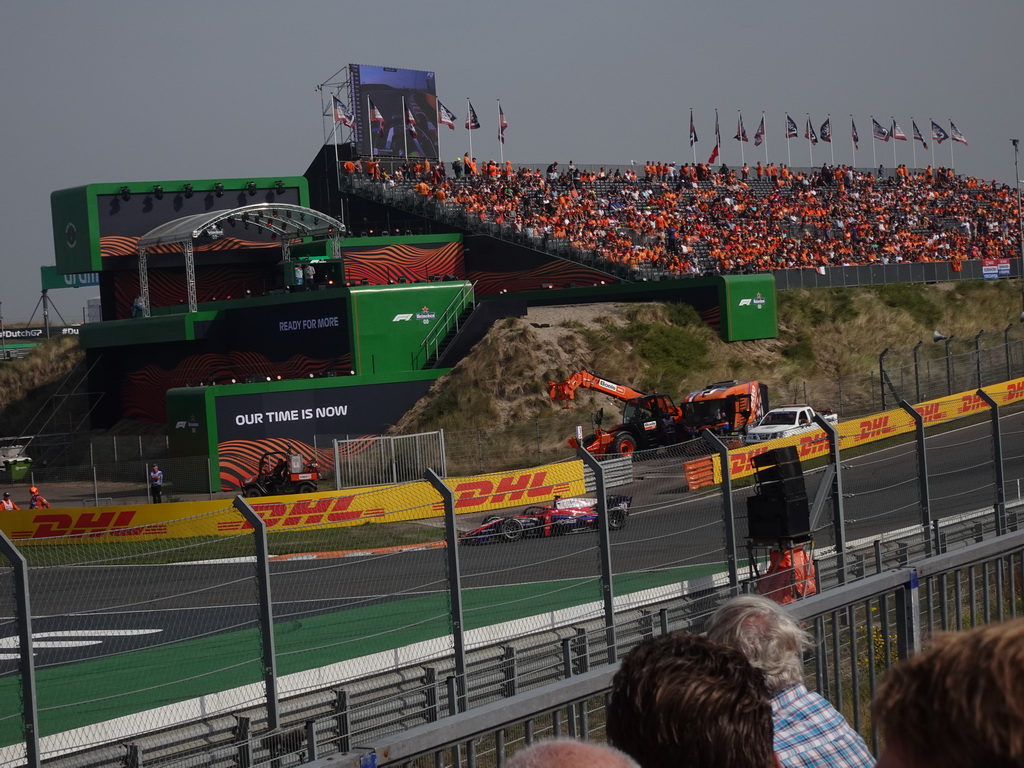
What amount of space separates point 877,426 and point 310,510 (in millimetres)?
13154

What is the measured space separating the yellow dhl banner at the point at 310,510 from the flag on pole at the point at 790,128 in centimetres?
5504

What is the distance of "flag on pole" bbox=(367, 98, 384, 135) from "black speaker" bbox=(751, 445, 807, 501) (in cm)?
5257

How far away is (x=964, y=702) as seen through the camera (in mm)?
1665

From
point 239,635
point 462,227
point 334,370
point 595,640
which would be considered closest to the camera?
point 595,640

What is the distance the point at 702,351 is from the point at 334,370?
1263 centimetres

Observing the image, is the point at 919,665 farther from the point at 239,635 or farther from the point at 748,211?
the point at 748,211

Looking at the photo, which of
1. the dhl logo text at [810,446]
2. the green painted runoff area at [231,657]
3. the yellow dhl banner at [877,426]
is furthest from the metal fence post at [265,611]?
the dhl logo text at [810,446]

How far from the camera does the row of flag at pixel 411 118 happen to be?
60.8 m

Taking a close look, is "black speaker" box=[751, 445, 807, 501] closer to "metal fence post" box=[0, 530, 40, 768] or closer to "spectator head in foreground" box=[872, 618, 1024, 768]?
"metal fence post" box=[0, 530, 40, 768]

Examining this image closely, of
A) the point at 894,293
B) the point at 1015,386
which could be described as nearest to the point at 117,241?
the point at 894,293

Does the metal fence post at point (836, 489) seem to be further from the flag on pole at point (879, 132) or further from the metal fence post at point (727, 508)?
the flag on pole at point (879, 132)

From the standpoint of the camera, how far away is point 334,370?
4175 cm

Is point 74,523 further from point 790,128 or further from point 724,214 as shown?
point 790,128

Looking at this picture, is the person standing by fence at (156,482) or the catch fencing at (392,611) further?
the person standing by fence at (156,482)
